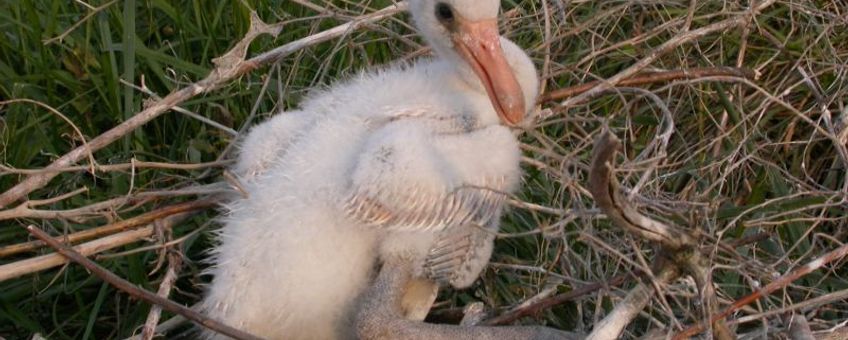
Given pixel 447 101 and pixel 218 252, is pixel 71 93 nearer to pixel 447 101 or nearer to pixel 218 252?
pixel 218 252

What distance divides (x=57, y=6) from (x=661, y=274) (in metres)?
2.23

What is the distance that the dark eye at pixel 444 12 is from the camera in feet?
11.6

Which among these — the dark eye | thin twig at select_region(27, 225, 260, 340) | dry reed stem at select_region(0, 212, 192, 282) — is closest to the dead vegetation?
dry reed stem at select_region(0, 212, 192, 282)

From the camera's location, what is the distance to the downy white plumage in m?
3.32

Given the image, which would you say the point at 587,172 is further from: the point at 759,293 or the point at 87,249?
the point at 87,249

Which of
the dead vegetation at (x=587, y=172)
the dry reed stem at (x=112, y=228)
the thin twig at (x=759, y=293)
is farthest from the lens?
the dry reed stem at (x=112, y=228)

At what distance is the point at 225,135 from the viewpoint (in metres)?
4.18

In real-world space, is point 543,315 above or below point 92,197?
below

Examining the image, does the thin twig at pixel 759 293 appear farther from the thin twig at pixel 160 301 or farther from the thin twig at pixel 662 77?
the thin twig at pixel 160 301

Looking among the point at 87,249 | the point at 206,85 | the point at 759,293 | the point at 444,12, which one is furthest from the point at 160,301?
the point at 759,293

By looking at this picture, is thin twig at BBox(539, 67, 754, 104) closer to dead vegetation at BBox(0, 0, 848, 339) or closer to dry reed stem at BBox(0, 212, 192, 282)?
dead vegetation at BBox(0, 0, 848, 339)

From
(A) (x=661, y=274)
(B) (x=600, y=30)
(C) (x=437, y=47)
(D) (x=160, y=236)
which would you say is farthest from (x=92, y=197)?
(A) (x=661, y=274)

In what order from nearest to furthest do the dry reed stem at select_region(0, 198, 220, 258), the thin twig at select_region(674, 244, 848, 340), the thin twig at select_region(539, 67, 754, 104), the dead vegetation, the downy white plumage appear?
the thin twig at select_region(674, 244, 848, 340)
the downy white plumage
the dead vegetation
the dry reed stem at select_region(0, 198, 220, 258)
the thin twig at select_region(539, 67, 754, 104)

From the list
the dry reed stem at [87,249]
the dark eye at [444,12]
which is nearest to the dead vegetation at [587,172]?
the dry reed stem at [87,249]
